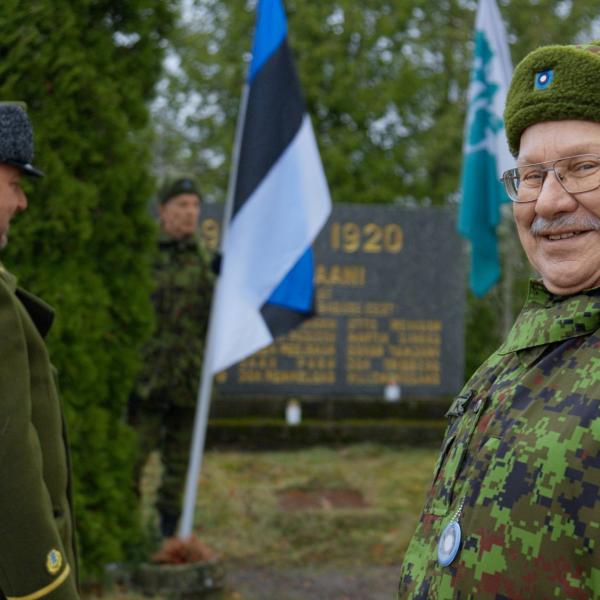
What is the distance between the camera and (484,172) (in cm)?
529

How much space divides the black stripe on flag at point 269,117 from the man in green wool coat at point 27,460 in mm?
2185

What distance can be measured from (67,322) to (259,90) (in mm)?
1549

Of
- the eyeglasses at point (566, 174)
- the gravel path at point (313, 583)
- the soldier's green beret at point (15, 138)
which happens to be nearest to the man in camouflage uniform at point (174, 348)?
the gravel path at point (313, 583)

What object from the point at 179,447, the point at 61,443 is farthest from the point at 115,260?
the point at 61,443

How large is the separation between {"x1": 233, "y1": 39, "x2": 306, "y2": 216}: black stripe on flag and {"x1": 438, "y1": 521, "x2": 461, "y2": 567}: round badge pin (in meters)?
3.13

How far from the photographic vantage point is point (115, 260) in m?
3.99

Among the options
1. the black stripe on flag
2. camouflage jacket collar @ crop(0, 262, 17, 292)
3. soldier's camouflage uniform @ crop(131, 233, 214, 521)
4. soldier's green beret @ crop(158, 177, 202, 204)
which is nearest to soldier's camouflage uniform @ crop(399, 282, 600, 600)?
camouflage jacket collar @ crop(0, 262, 17, 292)

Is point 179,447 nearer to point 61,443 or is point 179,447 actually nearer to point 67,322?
point 67,322

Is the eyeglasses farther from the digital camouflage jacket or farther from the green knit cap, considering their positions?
the digital camouflage jacket

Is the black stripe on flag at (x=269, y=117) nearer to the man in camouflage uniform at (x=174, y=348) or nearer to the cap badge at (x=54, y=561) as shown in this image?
the man in camouflage uniform at (x=174, y=348)

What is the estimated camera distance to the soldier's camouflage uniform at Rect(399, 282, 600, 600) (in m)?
1.20

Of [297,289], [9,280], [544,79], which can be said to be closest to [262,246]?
[297,289]

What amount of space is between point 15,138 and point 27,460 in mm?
813

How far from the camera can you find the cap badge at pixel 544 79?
4.42 feet
